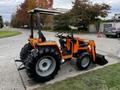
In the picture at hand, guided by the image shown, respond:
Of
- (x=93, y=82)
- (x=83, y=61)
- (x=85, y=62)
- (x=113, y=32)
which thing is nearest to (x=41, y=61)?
(x=93, y=82)

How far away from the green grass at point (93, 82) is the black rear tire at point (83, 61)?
20.2 inches

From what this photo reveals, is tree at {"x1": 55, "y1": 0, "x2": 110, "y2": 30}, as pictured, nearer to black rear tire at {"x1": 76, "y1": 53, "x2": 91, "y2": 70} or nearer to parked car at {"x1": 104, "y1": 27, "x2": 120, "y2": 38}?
parked car at {"x1": 104, "y1": 27, "x2": 120, "y2": 38}

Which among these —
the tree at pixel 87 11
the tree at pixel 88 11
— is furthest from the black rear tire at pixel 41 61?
the tree at pixel 88 11

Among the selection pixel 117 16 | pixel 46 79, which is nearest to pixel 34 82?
pixel 46 79

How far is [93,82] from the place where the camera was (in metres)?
5.23

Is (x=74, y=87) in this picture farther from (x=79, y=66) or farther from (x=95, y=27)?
(x=95, y=27)

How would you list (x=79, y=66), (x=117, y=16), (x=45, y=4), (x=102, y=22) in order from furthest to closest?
1. (x=45, y=4)
2. (x=102, y=22)
3. (x=117, y=16)
4. (x=79, y=66)

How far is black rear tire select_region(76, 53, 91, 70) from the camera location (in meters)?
6.48

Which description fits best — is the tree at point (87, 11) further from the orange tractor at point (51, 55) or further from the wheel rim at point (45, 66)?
the wheel rim at point (45, 66)

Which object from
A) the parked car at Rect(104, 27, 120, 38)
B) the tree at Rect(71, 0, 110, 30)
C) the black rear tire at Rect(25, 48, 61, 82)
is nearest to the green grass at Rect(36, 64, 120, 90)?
the black rear tire at Rect(25, 48, 61, 82)

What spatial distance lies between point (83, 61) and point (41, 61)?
1.73m

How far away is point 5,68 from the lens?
717 centimetres

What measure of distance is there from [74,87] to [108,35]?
16525mm

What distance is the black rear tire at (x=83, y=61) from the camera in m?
6.48
